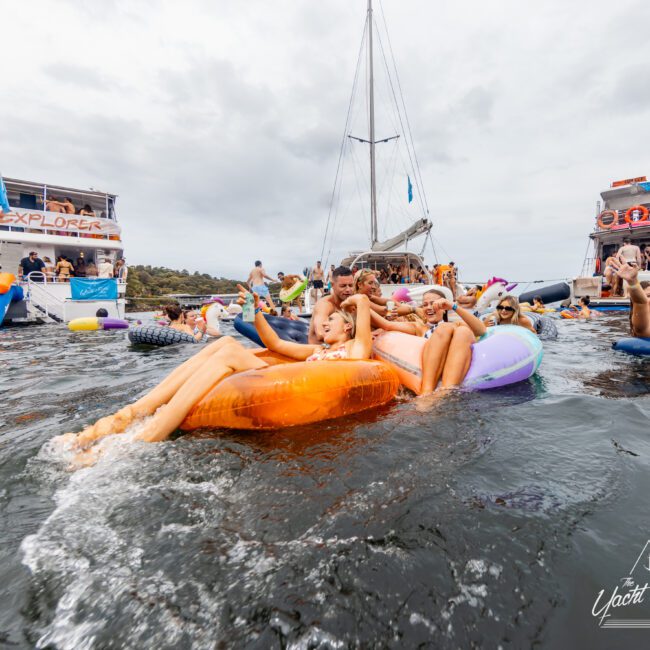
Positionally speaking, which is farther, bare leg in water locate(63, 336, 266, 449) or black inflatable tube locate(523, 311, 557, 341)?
black inflatable tube locate(523, 311, 557, 341)

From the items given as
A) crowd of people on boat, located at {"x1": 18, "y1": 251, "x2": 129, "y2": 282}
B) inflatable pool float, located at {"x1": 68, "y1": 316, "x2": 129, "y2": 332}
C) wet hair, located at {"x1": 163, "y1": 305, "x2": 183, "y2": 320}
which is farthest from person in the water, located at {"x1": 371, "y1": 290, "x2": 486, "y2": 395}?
crowd of people on boat, located at {"x1": 18, "y1": 251, "x2": 129, "y2": 282}

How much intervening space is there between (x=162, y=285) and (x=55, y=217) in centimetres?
2295

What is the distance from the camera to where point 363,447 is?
255 cm

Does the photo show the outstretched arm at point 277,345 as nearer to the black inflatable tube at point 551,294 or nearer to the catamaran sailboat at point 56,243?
the black inflatable tube at point 551,294

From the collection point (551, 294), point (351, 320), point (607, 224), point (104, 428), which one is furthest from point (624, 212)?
point (104, 428)

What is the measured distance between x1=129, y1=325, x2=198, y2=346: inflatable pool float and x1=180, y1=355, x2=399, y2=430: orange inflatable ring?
227 inches

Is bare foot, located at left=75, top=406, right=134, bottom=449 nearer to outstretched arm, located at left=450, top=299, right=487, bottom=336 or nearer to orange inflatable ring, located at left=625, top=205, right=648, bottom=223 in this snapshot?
outstretched arm, located at left=450, top=299, right=487, bottom=336

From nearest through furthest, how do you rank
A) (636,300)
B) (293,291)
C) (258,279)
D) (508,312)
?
(636,300) → (508,312) → (293,291) → (258,279)

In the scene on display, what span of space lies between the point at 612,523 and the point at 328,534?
1.30 metres

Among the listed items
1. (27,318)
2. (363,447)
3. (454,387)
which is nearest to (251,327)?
(454,387)

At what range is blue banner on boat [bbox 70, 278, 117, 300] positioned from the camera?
14.5 metres

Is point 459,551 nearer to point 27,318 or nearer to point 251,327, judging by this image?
point 251,327

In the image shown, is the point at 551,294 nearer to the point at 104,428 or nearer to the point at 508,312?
the point at 508,312

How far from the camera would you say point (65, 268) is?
15.9 meters
